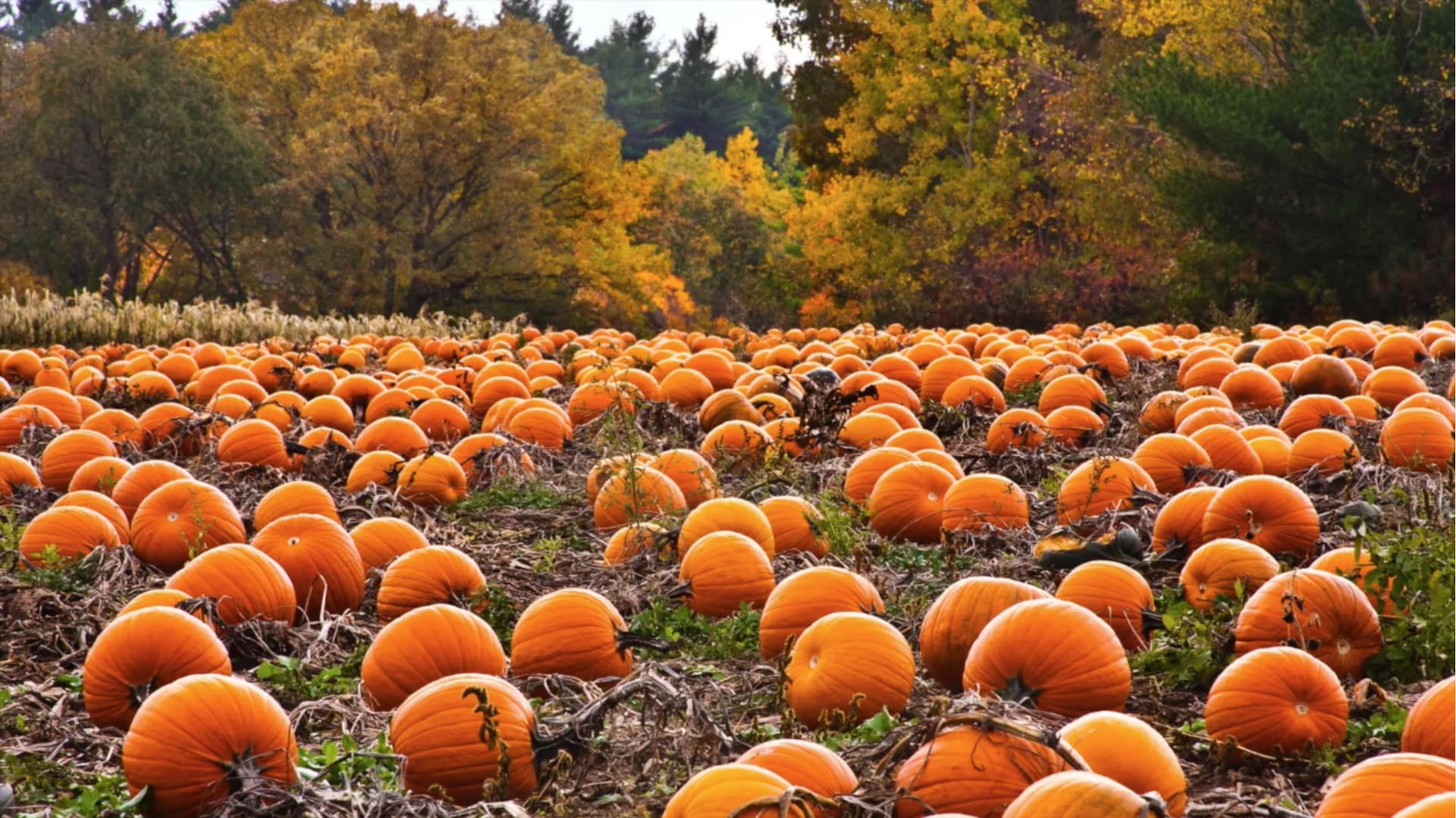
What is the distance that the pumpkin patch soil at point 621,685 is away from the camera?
2.93m

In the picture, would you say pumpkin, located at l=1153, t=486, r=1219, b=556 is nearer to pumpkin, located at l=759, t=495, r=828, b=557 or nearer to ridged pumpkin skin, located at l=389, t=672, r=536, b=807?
pumpkin, located at l=759, t=495, r=828, b=557

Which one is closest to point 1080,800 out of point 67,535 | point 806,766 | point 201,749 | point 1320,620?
point 806,766

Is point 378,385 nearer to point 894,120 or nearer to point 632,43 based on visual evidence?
point 894,120

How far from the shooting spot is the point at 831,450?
6883 mm

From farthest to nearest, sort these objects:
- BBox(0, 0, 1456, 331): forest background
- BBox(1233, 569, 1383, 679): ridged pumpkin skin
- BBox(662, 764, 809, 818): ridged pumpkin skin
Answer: BBox(0, 0, 1456, 331): forest background → BBox(1233, 569, 1383, 679): ridged pumpkin skin → BBox(662, 764, 809, 818): ridged pumpkin skin

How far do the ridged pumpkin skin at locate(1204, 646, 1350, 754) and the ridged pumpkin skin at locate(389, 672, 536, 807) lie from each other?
1.55m

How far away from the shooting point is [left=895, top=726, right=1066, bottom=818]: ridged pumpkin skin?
2.51 meters

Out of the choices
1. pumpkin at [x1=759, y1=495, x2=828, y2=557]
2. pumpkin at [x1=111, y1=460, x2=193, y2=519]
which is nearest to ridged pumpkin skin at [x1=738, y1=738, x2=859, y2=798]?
pumpkin at [x1=759, y1=495, x2=828, y2=557]

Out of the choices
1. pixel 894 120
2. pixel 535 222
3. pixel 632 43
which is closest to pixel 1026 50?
pixel 894 120

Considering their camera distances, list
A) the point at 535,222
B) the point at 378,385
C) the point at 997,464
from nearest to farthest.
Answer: the point at 997,464 < the point at 378,385 < the point at 535,222

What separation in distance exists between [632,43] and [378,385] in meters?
75.9

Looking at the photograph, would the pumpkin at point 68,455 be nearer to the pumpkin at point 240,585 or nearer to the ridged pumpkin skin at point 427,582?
the pumpkin at point 240,585

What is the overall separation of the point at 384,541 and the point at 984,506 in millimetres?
2237

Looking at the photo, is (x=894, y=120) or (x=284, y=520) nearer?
(x=284, y=520)
